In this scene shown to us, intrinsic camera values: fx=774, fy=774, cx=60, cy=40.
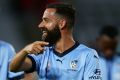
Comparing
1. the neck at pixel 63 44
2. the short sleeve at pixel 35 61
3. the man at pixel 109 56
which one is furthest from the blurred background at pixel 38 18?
the short sleeve at pixel 35 61

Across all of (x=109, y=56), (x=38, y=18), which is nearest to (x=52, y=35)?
(x=109, y=56)

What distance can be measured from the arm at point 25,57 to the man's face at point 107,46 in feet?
10.8

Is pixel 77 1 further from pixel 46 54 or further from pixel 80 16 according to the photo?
pixel 46 54

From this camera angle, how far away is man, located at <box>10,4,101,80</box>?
27.0ft

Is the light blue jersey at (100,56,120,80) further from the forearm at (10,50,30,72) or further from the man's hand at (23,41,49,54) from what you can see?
the man's hand at (23,41,49,54)

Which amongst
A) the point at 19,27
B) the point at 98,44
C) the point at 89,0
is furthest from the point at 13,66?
the point at 89,0

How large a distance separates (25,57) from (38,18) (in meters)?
7.56

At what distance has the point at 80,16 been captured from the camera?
16469 millimetres

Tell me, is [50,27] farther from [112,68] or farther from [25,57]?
[112,68]

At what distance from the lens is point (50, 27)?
327 inches

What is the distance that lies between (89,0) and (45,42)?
8.69m

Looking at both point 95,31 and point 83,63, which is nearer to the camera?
point 83,63

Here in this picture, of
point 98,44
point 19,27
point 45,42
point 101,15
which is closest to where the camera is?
point 45,42

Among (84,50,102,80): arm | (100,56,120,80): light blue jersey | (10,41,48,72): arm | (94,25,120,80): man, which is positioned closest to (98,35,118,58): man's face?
(94,25,120,80): man
